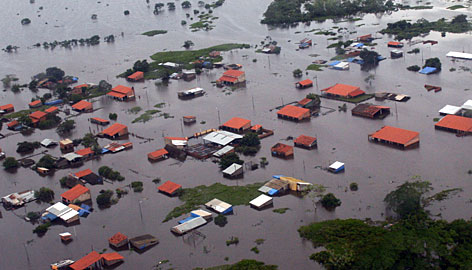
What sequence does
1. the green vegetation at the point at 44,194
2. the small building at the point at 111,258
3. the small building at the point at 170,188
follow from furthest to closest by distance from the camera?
the green vegetation at the point at 44,194
the small building at the point at 170,188
the small building at the point at 111,258

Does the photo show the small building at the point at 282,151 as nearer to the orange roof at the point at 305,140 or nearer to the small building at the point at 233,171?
the orange roof at the point at 305,140

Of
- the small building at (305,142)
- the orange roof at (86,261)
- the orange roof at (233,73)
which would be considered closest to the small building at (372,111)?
the small building at (305,142)

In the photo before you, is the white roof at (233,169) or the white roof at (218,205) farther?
the white roof at (233,169)

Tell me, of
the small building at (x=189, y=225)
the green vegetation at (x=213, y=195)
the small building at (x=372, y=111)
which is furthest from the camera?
the small building at (x=372, y=111)

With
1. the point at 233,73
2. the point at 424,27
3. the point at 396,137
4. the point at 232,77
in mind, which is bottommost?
the point at 396,137

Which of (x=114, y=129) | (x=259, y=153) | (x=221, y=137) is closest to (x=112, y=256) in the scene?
(x=259, y=153)

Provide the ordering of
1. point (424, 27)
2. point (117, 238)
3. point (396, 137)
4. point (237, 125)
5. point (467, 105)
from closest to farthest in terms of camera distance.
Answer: point (117, 238), point (396, 137), point (467, 105), point (237, 125), point (424, 27)

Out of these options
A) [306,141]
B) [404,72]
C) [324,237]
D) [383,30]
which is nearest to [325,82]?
[404,72]

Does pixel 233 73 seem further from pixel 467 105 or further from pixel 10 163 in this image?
pixel 10 163
